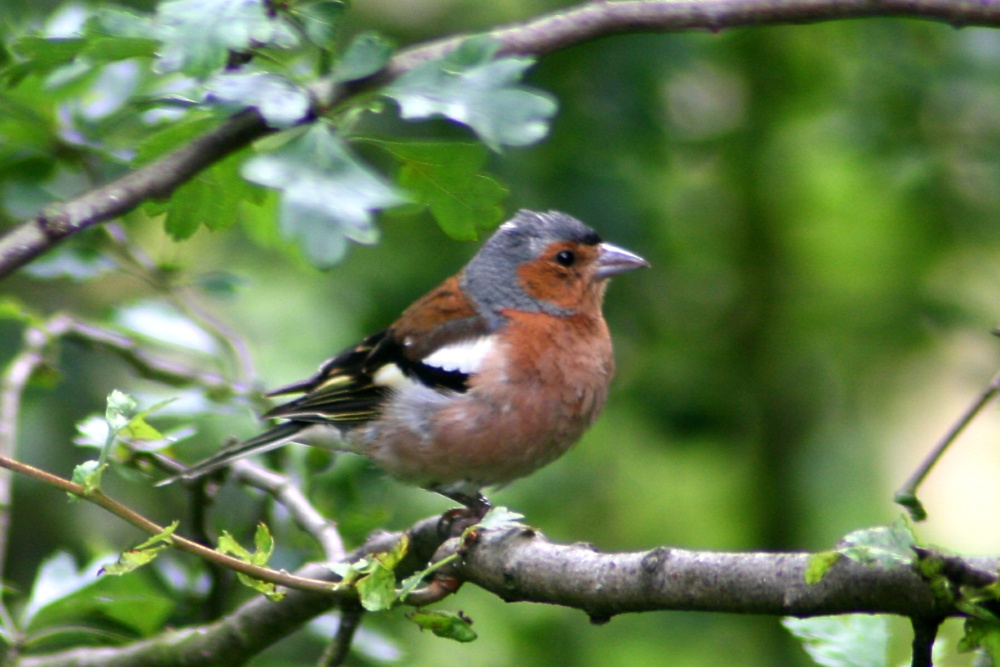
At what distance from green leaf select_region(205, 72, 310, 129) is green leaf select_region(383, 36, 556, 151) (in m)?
0.17

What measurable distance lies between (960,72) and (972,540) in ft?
13.8

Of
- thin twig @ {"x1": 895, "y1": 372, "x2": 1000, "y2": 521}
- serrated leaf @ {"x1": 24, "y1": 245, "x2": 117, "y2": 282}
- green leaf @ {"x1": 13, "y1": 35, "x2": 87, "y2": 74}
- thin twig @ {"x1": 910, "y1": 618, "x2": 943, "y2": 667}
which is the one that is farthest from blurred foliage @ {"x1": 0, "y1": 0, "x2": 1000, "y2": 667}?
thin twig @ {"x1": 910, "y1": 618, "x2": 943, "y2": 667}

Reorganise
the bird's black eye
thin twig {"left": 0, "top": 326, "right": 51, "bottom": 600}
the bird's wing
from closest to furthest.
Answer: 1. thin twig {"left": 0, "top": 326, "right": 51, "bottom": 600}
2. the bird's wing
3. the bird's black eye

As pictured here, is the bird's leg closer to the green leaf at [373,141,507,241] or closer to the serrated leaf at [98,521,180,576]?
the green leaf at [373,141,507,241]

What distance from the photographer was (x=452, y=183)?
7.07 feet

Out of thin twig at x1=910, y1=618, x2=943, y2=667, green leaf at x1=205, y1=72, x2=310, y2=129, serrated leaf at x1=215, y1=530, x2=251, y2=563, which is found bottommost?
serrated leaf at x1=215, y1=530, x2=251, y2=563

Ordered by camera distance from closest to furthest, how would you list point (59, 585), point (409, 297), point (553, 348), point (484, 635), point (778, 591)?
point (778, 591) → point (59, 585) → point (553, 348) → point (484, 635) → point (409, 297)

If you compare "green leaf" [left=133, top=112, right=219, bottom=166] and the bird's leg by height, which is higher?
"green leaf" [left=133, top=112, right=219, bottom=166]

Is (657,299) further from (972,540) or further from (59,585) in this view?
(972,540)

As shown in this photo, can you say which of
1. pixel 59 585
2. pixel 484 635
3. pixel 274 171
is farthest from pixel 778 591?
pixel 484 635

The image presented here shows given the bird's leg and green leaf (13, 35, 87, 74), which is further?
the bird's leg

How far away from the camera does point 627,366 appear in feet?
16.8

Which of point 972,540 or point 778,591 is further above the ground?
point 778,591

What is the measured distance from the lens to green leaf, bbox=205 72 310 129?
1885mm
